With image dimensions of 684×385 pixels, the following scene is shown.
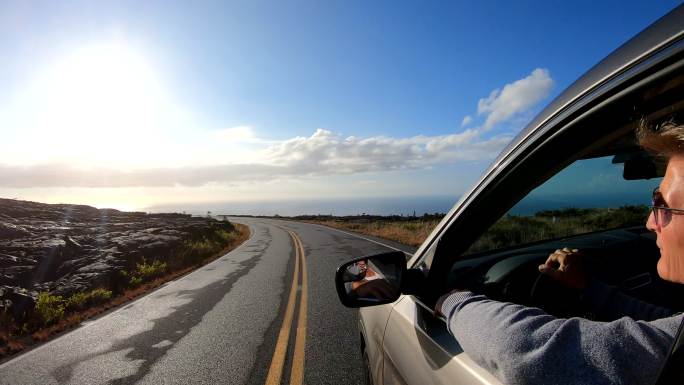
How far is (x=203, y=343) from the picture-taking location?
5.54 metres

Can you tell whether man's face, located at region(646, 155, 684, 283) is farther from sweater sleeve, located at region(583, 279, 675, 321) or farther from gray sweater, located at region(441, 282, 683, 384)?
sweater sleeve, located at region(583, 279, 675, 321)

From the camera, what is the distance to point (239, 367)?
4.62m

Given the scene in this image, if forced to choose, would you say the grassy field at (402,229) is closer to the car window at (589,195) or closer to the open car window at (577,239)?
the open car window at (577,239)

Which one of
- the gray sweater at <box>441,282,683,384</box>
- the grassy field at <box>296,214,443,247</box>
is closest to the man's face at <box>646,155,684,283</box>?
the gray sweater at <box>441,282,683,384</box>

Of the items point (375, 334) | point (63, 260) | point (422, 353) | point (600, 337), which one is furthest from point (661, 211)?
point (63, 260)

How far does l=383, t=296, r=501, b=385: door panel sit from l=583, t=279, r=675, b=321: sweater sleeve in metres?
0.56

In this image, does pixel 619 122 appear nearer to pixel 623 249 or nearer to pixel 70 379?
pixel 623 249

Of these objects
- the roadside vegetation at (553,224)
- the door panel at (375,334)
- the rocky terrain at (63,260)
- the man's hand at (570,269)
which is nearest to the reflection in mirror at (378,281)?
the door panel at (375,334)

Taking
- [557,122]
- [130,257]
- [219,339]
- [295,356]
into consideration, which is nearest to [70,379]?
[219,339]

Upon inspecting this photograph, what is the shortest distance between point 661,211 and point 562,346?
0.41 meters

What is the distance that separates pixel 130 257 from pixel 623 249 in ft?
54.0

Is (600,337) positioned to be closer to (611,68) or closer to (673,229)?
(673,229)

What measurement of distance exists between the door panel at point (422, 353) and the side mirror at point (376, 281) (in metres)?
0.16

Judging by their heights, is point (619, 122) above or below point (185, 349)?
above
